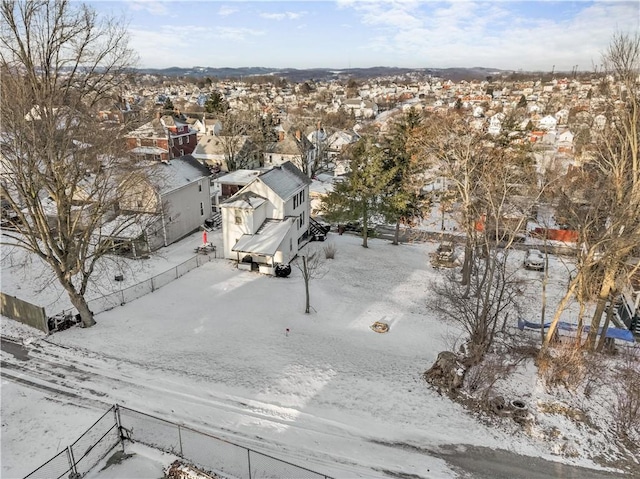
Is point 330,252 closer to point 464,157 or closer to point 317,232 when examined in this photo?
point 317,232

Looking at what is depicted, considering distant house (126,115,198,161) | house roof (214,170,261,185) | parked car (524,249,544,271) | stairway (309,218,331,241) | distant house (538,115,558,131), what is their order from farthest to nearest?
distant house (538,115,558,131) → distant house (126,115,198,161) → stairway (309,218,331,241) → house roof (214,170,261,185) → parked car (524,249,544,271)

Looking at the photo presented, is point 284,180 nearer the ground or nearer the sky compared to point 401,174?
nearer the ground

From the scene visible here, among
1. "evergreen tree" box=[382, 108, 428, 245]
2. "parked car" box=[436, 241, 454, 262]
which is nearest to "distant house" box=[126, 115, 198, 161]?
"evergreen tree" box=[382, 108, 428, 245]

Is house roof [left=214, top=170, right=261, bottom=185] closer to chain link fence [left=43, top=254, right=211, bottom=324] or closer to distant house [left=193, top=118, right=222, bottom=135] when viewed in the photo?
chain link fence [left=43, top=254, right=211, bottom=324]

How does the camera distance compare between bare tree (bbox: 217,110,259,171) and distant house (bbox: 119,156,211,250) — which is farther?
bare tree (bbox: 217,110,259,171)

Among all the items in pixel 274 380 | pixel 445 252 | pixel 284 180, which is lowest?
pixel 445 252

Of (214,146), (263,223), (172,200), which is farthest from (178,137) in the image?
(263,223)

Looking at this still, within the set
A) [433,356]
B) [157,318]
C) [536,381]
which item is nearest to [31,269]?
[157,318]
